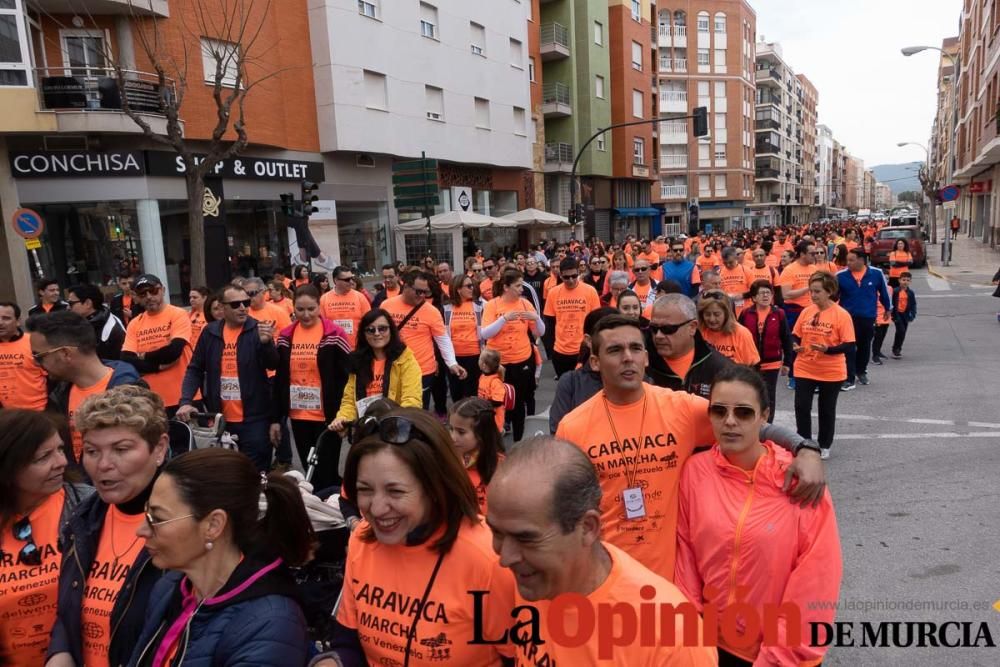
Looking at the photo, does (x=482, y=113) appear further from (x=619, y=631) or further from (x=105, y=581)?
(x=619, y=631)

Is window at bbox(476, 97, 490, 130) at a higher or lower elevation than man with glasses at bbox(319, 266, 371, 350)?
higher

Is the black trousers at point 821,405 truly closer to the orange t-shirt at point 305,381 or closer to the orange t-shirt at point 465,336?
the orange t-shirt at point 465,336

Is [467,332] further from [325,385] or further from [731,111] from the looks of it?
[731,111]

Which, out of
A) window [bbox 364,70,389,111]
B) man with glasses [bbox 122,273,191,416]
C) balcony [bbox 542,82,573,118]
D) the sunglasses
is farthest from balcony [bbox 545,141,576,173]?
the sunglasses

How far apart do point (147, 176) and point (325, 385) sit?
1493 centimetres

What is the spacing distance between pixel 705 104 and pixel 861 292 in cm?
5921

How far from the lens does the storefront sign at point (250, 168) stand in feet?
56.9

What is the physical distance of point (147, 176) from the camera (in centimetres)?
1709

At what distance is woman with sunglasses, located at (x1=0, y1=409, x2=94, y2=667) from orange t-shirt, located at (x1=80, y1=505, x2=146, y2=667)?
0.29 meters

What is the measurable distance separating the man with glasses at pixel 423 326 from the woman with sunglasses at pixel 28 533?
399 cm

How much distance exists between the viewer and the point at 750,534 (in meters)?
2.38

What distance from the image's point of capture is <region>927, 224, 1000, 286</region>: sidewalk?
2173 centimetres

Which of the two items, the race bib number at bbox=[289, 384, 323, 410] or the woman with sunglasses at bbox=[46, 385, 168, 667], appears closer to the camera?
the woman with sunglasses at bbox=[46, 385, 168, 667]

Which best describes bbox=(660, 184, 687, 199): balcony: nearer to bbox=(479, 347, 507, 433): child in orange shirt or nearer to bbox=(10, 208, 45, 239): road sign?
bbox=(10, 208, 45, 239): road sign
